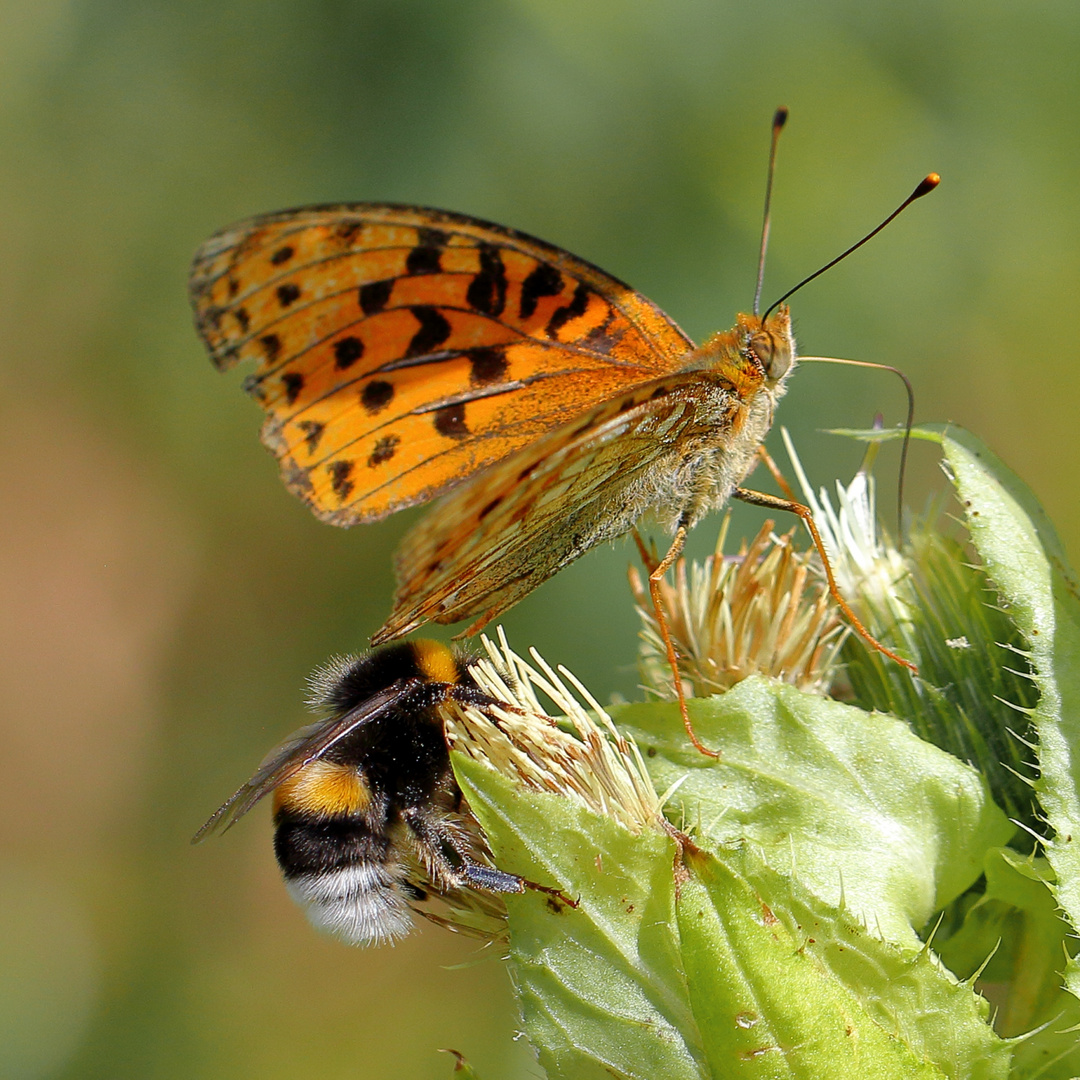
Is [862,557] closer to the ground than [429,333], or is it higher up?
closer to the ground

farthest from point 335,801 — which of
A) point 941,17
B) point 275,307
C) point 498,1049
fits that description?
point 941,17

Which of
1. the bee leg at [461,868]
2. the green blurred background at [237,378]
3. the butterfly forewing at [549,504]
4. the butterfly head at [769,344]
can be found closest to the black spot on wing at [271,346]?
the butterfly forewing at [549,504]

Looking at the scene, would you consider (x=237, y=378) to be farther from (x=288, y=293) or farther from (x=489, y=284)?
(x=489, y=284)

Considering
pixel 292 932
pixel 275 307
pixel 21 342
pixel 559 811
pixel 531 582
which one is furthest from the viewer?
pixel 21 342

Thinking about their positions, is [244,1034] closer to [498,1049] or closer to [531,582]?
[498,1049]

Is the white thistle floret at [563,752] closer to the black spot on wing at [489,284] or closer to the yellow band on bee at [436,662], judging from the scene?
the yellow band on bee at [436,662]

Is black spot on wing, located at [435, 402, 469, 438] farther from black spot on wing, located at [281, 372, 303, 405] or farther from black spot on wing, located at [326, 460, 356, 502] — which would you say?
black spot on wing, located at [281, 372, 303, 405]

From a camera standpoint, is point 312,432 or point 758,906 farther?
point 312,432

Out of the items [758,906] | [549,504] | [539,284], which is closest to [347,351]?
[539,284]
